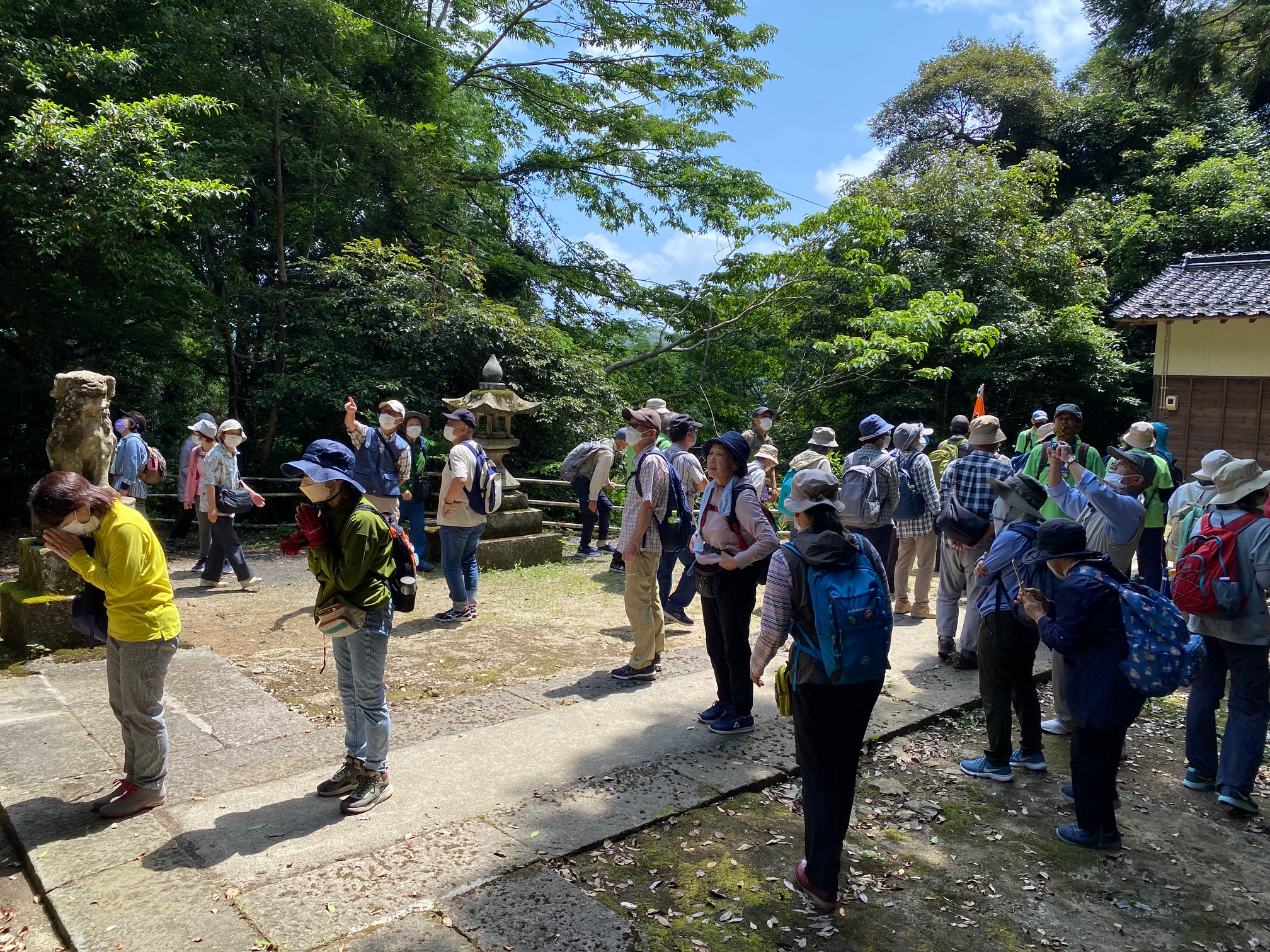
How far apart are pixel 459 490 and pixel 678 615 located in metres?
2.32

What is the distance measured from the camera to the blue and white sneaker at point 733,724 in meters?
4.86

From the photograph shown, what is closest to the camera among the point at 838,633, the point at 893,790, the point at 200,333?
the point at 838,633

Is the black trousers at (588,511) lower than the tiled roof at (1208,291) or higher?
lower

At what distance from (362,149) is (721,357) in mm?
8136

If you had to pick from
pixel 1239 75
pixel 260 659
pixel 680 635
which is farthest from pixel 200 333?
pixel 1239 75

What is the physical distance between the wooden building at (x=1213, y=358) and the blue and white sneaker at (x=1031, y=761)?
9709 mm

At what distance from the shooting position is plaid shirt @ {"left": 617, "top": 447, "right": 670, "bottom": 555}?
550 cm

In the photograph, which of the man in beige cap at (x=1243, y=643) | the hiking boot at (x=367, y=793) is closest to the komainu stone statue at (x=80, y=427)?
the hiking boot at (x=367, y=793)

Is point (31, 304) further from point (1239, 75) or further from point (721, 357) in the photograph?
point (1239, 75)

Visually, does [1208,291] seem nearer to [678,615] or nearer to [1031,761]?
[678,615]

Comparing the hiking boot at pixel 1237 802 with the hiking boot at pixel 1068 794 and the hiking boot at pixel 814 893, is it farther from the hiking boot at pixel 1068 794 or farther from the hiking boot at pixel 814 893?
the hiking boot at pixel 814 893

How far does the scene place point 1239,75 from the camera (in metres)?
11.1

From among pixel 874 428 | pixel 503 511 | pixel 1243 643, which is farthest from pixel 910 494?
pixel 503 511

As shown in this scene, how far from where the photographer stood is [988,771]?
4500mm
